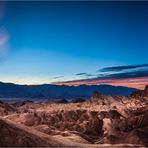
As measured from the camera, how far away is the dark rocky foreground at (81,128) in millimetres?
34375

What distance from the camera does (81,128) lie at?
303 feet

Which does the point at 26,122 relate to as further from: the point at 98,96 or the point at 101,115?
the point at 98,96

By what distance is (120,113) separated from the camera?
374ft

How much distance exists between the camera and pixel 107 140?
54.2 m

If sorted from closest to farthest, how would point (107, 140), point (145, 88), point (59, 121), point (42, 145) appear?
1. point (42, 145)
2. point (107, 140)
3. point (59, 121)
4. point (145, 88)

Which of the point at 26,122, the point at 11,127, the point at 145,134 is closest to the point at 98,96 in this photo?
the point at 26,122

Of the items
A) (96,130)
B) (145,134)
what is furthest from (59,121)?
(145,134)

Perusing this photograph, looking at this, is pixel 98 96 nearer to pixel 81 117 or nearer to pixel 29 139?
pixel 81 117

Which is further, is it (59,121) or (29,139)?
(59,121)

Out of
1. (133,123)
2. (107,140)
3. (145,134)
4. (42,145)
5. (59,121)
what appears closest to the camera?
(42,145)

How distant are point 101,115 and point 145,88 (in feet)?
185

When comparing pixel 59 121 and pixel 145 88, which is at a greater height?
pixel 145 88

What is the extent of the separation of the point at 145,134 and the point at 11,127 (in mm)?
31110

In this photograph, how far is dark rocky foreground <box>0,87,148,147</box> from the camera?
34375 mm
